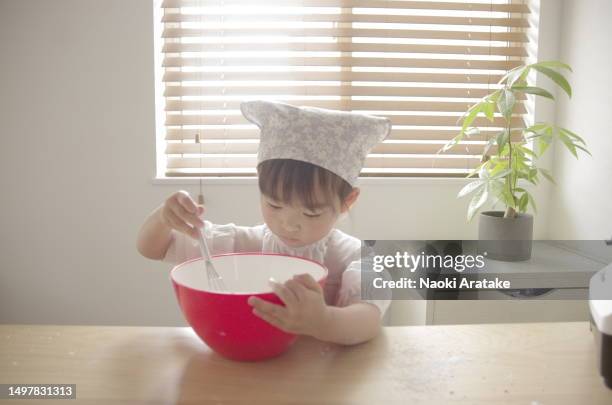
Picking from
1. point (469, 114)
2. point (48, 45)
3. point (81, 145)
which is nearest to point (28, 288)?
point (81, 145)

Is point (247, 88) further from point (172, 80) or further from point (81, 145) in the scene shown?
point (81, 145)

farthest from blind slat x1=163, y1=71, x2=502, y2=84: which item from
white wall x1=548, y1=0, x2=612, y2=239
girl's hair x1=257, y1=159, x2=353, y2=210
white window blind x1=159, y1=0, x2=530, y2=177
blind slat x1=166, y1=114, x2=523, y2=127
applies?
girl's hair x1=257, y1=159, x2=353, y2=210

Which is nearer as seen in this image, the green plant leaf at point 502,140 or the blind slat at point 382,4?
the green plant leaf at point 502,140

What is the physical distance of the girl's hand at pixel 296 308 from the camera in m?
0.41

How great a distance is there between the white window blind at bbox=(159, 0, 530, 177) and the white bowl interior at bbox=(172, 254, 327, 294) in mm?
989

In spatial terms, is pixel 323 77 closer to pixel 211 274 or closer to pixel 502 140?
pixel 502 140

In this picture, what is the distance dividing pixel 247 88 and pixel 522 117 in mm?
1027

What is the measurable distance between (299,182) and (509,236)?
866mm

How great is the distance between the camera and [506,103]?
116cm

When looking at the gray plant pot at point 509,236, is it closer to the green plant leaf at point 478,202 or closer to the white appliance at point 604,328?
the green plant leaf at point 478,202

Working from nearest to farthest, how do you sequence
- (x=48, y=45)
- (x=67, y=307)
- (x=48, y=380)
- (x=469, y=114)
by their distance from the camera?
(x=48, y=380) → (x=469, y=114) → (x=48, y=45) → (x=67, y=307)

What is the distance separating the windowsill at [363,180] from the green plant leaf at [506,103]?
394 mm

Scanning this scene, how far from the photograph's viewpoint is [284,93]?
1552 millimetres

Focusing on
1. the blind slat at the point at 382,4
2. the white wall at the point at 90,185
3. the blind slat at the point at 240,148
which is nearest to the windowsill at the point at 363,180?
the white wall at the point at 90,185
